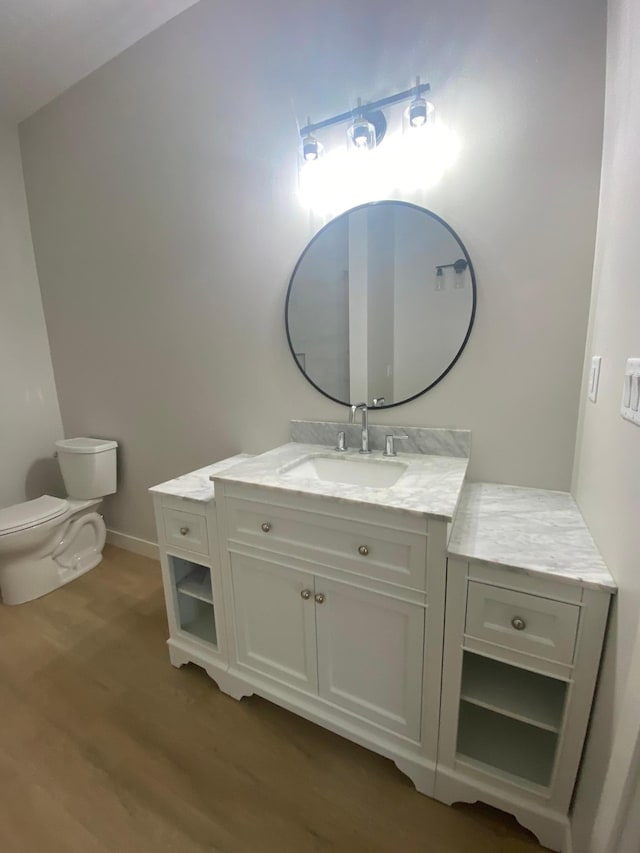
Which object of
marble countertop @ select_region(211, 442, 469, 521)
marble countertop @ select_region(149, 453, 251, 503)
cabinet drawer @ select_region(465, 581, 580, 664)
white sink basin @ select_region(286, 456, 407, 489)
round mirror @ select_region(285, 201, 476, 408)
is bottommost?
cabinet drawer @ select_region(465, 581, 580, 664)

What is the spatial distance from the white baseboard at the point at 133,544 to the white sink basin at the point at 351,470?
4.77 ft

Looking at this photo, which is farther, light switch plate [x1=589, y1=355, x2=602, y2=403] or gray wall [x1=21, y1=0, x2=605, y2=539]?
gray wall [x1=21, y1=0, x2=605, y2=539]

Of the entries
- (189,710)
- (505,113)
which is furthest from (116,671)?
(505,113)

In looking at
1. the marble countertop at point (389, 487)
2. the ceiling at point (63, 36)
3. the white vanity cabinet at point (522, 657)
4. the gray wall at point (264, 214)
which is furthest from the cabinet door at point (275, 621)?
the ceiling at point (63, 36)

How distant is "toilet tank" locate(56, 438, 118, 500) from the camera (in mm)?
2285

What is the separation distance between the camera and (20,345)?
246cm

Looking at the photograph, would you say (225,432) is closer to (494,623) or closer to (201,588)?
(201,588)

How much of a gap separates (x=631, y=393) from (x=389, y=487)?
701 mm

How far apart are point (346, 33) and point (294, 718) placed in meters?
Answer: 2.46

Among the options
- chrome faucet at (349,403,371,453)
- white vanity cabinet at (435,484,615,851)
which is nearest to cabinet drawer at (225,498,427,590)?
white vanity cabinet at (435,484,615,851)

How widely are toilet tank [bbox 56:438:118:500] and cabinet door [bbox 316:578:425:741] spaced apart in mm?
1761

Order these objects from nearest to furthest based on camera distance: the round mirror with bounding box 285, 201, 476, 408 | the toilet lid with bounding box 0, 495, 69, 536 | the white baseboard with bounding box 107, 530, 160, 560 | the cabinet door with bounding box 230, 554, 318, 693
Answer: the cabinet door with bounding box 230, 554, 318, 693, the round mirror with bounding box 285, 201, 476, 408, the toilet lid with bounding box 0, 495, 69, 536, the white baseboard with bounding box 107, 530, 160, 560

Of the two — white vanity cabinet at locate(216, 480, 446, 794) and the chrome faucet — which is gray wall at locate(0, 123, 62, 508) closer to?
white vanity cabinet at locate(216, 480, 446, 794)

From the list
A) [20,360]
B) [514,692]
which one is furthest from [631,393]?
[20,360]
